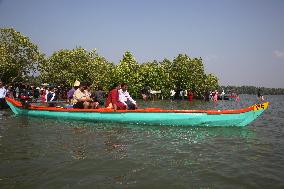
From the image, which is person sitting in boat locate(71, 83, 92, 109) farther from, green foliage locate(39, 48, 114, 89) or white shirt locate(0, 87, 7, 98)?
green foliage locate(39, 48, 114, 89)

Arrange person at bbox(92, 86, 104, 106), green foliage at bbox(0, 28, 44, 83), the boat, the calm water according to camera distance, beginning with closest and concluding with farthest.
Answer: the calm water, the boat, person at bbox(92, 86, 104, 106), green foliage at bbox(0, 28, 44, 83)

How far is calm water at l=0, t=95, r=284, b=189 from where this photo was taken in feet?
19.9

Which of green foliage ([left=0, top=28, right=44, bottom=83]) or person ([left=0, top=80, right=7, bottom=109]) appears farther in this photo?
green foliage ([left=0, top=28, right=44, bottom=83])

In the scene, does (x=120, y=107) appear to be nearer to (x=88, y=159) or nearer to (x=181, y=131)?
(x=181, y=131)

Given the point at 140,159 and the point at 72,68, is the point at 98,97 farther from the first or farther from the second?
the point at 72,68

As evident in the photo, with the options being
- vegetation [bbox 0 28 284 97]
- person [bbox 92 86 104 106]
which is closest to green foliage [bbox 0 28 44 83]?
vegetation [bbox 0 28 284 97]

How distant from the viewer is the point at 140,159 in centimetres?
780

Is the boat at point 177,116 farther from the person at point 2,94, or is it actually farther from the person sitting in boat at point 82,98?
the person at point 2,94

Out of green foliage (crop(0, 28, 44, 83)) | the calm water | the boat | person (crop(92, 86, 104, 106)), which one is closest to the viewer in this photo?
the calm water

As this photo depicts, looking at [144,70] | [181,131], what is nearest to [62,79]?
[144,70]

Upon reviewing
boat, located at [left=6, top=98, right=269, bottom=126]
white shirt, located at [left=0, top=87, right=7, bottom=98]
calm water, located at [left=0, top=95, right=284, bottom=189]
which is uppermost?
white shirt, located at [left=0, top=87, right=7, bottom=98]

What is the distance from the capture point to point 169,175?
21.2 ft

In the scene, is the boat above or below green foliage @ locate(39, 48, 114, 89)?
below

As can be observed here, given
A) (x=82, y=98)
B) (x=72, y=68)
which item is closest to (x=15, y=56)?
(x=72, y=68)
